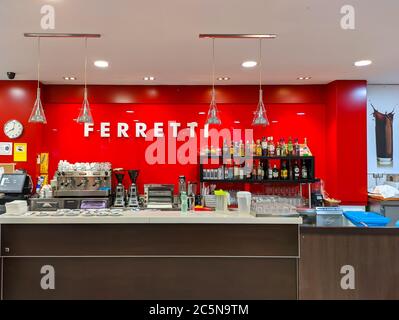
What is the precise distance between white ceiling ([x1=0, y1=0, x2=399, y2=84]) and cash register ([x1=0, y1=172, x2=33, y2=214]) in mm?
1537

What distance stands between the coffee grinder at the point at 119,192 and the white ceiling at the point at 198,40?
5.05 feet

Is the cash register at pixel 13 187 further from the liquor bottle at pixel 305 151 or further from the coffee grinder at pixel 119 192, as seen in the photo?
the liquor bottle at pixel 305 151

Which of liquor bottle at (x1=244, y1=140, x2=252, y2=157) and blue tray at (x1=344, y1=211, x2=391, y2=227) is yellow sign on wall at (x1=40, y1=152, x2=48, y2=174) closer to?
liquor bottle at (x1=244, y1=140, x2=252, y2=157)

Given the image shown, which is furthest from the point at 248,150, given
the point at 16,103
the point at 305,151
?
the point at 16,103

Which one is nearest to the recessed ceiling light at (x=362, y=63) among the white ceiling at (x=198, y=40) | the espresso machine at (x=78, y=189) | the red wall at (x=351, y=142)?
the white ceiling at (x=198, y=40)

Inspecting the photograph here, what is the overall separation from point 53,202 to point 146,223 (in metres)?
2.68

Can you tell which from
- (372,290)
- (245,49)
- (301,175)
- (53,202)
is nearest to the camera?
(372,290)

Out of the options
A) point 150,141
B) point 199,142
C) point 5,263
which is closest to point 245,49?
point 199,142

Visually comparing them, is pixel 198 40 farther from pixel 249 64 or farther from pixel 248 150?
pixel 248 150

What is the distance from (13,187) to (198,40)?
3.48m

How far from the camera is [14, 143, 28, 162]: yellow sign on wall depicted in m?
5.30

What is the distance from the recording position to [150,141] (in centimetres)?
568

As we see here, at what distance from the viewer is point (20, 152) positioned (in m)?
5.30

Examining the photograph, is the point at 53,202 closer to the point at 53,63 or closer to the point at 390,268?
the point at 53,63
